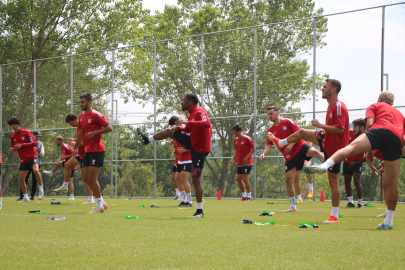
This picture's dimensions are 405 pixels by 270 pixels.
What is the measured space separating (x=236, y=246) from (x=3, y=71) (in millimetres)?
24766

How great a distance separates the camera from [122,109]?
68.2 feet

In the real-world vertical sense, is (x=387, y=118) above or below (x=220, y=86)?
below

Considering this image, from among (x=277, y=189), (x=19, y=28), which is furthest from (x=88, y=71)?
(x=277, y=189)

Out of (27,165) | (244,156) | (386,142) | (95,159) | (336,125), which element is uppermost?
(336,125)

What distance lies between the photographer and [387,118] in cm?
584

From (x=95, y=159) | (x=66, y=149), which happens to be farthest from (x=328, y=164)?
(x=66, y=149)

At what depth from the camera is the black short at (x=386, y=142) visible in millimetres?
5633

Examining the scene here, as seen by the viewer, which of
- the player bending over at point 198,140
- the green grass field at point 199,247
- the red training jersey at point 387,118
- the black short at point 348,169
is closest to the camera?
the green grass field at point 199,247

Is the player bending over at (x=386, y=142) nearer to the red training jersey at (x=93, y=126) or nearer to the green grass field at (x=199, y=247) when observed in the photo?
the green grass field at (x=199, y=247)

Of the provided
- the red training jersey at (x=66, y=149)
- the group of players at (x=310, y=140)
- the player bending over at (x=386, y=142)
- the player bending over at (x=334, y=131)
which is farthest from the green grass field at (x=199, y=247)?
the red training jersey at (x=66, y=149)

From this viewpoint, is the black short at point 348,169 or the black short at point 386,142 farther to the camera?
the black short at point 348,169

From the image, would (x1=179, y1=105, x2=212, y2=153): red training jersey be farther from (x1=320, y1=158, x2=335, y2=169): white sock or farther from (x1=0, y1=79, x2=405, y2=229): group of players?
(x1=320, y1=158, x2=335, y2=169): white sock

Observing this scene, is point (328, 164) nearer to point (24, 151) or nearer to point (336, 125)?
point (336, 125)

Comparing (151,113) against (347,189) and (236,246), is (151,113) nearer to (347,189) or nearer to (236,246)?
(347,189)
